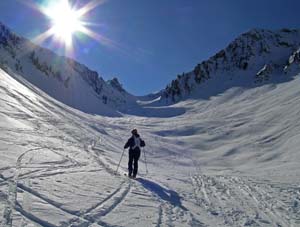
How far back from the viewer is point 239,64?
4562 inches

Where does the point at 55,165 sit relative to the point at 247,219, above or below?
above

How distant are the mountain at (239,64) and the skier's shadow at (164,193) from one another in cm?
8137

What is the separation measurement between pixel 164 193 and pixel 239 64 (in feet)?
357

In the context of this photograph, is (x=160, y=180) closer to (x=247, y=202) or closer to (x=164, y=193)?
(x=164, y=193)

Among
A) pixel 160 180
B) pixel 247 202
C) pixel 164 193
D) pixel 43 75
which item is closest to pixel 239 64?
pixel 43 75

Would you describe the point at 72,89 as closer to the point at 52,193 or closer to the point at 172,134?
the point at 172,134

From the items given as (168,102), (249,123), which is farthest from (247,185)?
(168,102)

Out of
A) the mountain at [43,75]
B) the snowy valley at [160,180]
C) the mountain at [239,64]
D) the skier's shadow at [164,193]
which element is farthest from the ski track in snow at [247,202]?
the mountain at [239,64]

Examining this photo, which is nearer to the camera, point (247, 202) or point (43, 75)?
point (247, 202)

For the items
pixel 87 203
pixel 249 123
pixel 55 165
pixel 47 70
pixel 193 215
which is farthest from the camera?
pixel 47 70

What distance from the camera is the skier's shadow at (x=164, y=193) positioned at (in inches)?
426

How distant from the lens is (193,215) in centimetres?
942

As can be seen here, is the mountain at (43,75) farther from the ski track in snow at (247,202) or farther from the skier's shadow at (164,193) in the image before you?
the skier's shadow at (164,193)

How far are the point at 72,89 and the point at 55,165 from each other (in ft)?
351
